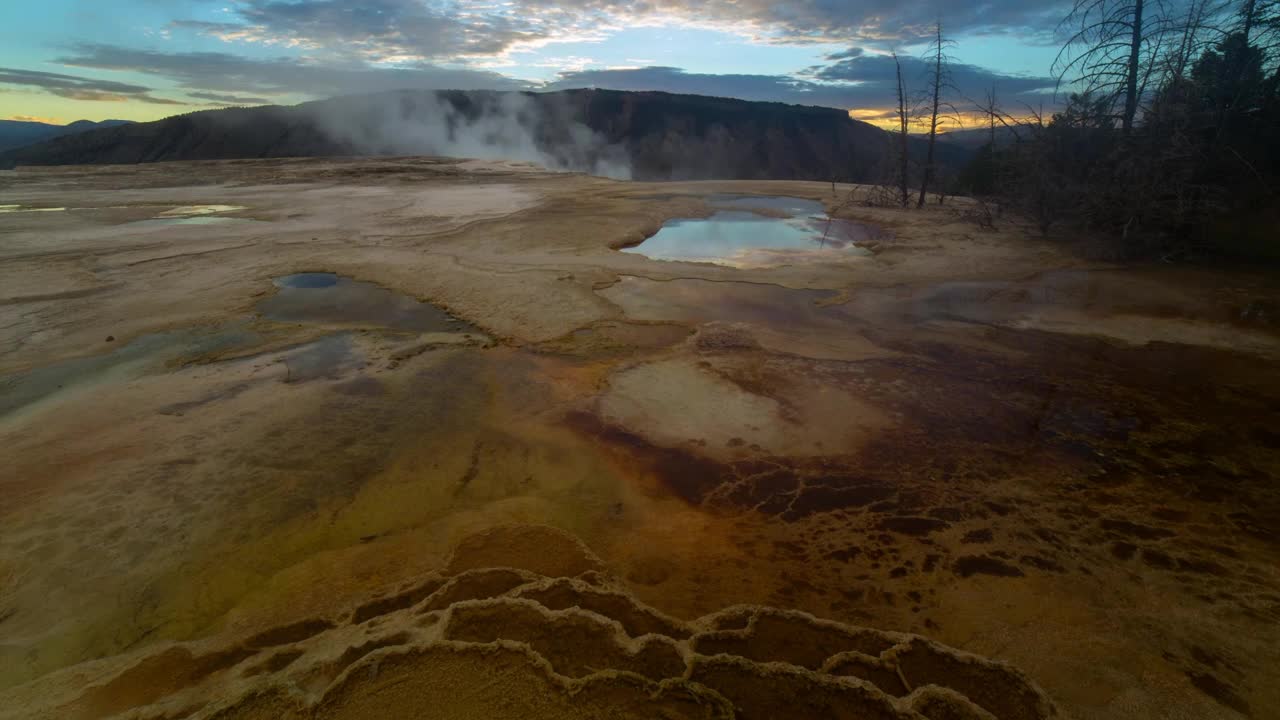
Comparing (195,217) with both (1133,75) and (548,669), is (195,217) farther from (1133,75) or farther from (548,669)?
(1133,75)

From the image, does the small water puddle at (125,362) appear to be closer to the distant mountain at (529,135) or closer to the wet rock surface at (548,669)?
the wet rock surface at (548,669)

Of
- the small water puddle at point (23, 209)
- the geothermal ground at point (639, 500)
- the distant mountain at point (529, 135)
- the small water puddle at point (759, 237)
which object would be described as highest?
the distant mountain at point (529, 135)

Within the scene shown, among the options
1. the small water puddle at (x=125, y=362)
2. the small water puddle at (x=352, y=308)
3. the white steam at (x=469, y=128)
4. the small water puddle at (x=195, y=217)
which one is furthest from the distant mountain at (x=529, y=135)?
the small water puddle at (x=125, y=362)

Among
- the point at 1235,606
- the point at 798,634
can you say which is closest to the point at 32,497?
the point at 798,634

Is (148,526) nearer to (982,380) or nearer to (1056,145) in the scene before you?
(982,380)

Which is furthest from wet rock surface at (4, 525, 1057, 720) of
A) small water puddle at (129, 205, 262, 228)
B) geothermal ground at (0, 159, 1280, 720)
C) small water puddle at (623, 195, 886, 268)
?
small water puddle at (129, 205, 262, 228)

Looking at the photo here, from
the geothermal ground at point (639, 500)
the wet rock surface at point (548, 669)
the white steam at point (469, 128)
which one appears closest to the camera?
the wet rock surface at point (548, 669)

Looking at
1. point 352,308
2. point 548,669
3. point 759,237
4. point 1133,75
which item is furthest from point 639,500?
point 1133,75
